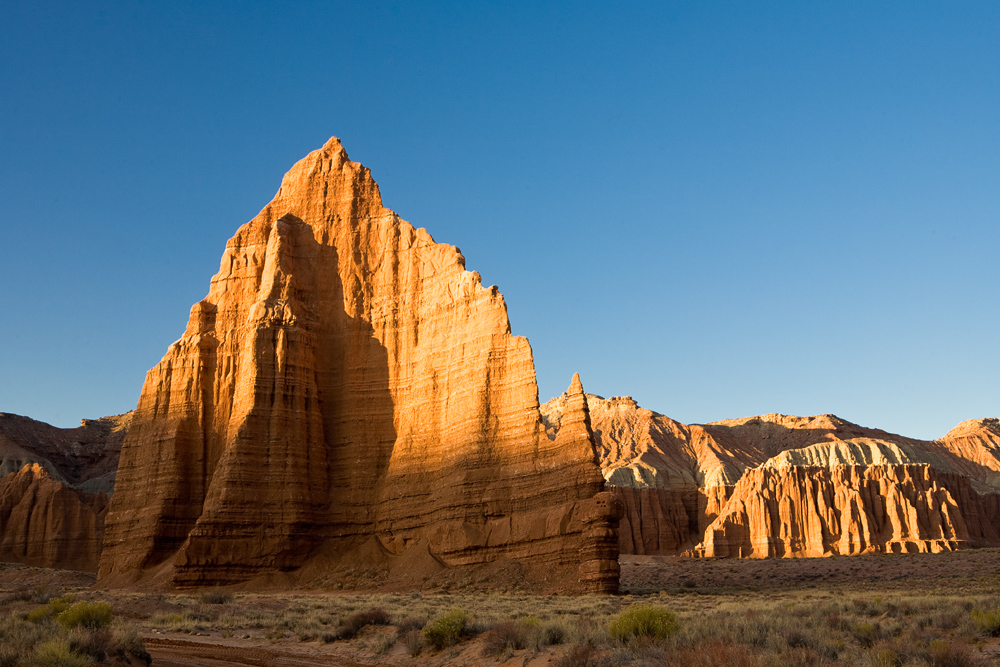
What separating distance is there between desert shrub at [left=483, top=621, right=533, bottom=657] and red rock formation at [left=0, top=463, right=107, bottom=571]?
6563 cm

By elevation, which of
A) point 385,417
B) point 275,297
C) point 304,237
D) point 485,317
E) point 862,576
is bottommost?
point 862,576

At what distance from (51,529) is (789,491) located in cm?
8085

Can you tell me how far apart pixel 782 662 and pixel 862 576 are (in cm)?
4446

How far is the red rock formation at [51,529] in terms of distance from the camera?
74.9 m

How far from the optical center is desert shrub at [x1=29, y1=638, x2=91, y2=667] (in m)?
14.0

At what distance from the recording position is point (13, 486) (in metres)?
78.8

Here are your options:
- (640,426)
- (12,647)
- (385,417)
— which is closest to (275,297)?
(385,417)

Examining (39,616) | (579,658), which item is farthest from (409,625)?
(39,616)

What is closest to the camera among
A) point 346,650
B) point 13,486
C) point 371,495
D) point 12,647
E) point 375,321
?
point 12,647

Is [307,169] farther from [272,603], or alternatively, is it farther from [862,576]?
[862,576]

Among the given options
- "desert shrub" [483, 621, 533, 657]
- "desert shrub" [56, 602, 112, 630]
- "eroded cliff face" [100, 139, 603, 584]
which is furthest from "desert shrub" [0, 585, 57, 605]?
"desert shrub" [483, 621, 533, 657]

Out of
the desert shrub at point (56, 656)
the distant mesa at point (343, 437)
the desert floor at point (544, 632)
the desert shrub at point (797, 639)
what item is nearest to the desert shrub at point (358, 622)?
the desert floor at point (544, 632)

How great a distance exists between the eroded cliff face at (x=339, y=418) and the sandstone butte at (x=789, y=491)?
64.9 meters

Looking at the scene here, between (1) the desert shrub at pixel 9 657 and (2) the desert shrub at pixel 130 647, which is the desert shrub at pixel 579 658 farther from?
(1) the desert shrub at pixel 9 657
